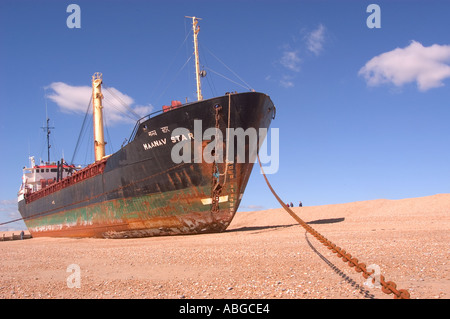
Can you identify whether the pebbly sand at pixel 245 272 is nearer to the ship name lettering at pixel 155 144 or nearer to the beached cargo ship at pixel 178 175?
the beached cargo ship at pixel 178 175

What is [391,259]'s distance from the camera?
613cm

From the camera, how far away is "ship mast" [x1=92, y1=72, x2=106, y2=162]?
24250 mm

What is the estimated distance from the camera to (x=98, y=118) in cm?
2450

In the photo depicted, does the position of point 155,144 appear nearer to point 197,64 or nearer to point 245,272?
point 197,64

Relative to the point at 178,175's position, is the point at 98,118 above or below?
above

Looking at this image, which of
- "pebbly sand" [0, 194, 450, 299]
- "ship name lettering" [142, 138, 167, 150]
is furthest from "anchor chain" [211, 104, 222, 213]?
"pebbly sand" [0, 194, 450, 299]

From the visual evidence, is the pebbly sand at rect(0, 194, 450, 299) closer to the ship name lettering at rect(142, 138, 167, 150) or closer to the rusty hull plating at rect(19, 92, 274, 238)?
the rusty hull plating at rect(19, 92, 274, 238)

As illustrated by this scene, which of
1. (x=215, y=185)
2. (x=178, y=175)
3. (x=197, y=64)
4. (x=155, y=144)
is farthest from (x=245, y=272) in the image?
(x=197, y=64)

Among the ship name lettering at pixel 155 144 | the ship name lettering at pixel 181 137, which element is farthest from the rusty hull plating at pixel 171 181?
the ship name lettering at pixel 181 137
